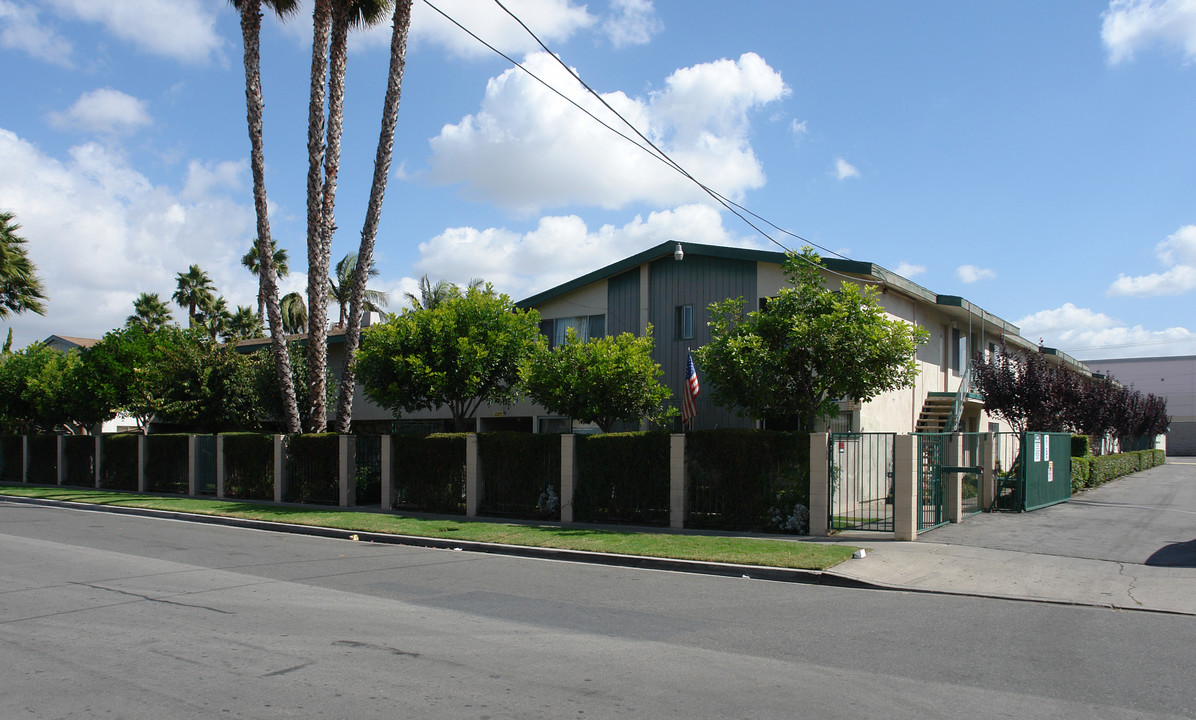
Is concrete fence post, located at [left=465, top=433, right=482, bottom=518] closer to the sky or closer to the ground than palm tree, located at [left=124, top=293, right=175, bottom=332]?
closer to the ground

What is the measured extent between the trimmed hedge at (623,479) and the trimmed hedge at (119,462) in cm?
1775

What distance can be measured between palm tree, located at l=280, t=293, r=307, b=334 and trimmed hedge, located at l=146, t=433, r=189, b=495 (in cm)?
2241

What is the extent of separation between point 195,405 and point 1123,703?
82.7 ft

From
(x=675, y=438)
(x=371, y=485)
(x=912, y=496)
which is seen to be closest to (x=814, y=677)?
(x=912, y=496)

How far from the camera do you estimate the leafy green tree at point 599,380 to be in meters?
17.9

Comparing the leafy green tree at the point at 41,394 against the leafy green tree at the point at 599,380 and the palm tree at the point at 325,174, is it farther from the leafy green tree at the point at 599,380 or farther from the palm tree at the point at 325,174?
the leafy green tree at the point at 599,380

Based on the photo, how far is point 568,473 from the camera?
58.7 feet

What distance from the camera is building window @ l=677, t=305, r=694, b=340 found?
22.0 meters

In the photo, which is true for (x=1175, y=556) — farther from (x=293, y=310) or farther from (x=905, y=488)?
(x=293, y=310)

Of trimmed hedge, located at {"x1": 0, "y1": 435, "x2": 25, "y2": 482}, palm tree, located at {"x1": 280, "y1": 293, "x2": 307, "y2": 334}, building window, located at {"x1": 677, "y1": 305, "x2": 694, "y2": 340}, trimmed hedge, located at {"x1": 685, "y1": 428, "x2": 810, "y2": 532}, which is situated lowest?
trimmed hedge, located at {"x1": 0, "y1": 435, "x2": 25, "y2": 482}

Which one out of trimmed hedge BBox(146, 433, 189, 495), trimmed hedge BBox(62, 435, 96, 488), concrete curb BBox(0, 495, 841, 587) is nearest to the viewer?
concrete curb BBox(0, 495, 841, 587)

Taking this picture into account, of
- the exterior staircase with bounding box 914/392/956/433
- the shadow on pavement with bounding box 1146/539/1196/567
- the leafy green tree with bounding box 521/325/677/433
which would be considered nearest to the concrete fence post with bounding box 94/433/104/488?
the leafy green tree with bounding box 521/325/677/433

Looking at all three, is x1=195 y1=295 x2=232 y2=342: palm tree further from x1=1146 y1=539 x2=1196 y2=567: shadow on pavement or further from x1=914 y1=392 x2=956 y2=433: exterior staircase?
x1=1146 y1=539 x2=1196 y2=567: shadow on pavement

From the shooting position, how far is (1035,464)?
19219 millimetres
